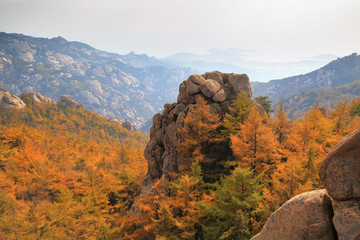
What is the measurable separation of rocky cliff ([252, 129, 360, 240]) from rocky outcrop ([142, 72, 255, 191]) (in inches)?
814

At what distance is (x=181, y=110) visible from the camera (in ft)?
103

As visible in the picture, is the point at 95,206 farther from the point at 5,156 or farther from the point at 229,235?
the point at 5,156

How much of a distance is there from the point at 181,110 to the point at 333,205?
25.3 meters

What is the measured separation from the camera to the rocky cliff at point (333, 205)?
6723 mm

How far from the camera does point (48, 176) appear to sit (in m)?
36.2

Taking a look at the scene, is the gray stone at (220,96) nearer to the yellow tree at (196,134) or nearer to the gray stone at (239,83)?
the gray stone at (239,83)

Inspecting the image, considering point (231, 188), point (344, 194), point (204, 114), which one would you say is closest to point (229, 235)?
point (231, 188)

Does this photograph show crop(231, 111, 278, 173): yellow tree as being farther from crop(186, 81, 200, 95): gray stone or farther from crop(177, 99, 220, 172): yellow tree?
crop(186, 81, 200, 95): gray stone

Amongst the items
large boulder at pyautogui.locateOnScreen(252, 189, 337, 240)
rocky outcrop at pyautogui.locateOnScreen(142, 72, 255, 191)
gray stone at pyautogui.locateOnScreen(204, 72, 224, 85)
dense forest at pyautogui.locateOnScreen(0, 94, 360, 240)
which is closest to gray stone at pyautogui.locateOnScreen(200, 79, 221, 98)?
rocky outcrop at pyautogui.locateOnScreen(142, 72, 255, 191)

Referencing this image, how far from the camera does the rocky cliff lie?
6723 millimetres

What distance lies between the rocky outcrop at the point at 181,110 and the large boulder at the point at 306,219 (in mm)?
20069

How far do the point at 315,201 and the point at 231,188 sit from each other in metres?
9.76

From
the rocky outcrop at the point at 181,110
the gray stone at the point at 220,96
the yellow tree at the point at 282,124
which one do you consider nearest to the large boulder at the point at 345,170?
the rocky outcrop at the point at 181,110

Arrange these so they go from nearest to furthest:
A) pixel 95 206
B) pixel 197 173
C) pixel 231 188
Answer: pixel 231 188, pixel 197 173, pixel 95 206
